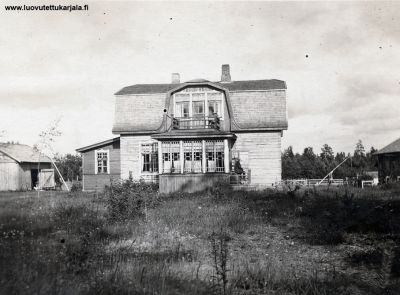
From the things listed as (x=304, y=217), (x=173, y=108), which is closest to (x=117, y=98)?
(x=173, y=108)

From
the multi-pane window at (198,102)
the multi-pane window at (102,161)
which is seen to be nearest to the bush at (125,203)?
the multi-pane window at (198,102)

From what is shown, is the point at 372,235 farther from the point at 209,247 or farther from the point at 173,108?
the point at 173,108

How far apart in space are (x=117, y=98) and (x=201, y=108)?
6395 millimetres

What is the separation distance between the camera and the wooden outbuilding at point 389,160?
34.4 meters

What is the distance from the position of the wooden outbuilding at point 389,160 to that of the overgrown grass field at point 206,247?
20513 millimetres

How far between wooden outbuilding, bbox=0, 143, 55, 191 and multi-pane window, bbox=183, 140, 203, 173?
1534 cm

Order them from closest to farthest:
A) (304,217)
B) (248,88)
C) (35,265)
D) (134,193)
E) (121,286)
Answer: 1. (121,286)
2. (35,265)
3. (304,217)
4. (134,193)
5. (248,88)

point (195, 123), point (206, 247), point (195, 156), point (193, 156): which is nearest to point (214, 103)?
point (195, 123)

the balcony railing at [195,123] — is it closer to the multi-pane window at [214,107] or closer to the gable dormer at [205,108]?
the gable dormer at [205,108]

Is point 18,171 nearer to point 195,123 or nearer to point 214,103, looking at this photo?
point 195,123

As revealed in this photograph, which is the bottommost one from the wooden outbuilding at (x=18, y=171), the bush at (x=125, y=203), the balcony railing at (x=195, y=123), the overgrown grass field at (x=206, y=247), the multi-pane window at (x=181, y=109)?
the overgrown grass field at (x=206, y=247)

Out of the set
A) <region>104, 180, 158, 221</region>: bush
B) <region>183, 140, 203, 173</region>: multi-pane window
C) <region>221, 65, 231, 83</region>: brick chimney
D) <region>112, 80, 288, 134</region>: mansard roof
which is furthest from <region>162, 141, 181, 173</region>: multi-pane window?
<region>104, 180, 158, 221</region>: bush

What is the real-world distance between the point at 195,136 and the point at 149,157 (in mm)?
5398

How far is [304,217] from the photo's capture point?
43.2 feet
